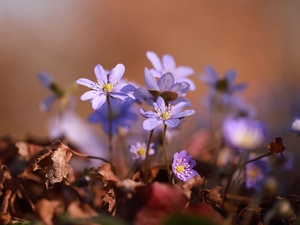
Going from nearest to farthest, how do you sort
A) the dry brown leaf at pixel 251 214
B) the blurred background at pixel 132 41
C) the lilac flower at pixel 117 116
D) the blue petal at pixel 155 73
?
1. the dry brown leaf at pixel 251 214
2. the blue petal at pixel 155 73
3. the lilac flower at pixel 117 116
4. the blurred background at pixel 132 41

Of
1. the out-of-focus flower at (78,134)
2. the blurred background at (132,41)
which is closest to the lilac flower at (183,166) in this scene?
the out-of-focus flower at (78,134)

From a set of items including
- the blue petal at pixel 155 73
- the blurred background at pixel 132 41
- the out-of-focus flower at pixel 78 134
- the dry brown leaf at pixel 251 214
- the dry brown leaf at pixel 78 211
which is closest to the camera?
the dry brown leaf at pixel 78 211

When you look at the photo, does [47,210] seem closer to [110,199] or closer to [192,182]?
[110,199]

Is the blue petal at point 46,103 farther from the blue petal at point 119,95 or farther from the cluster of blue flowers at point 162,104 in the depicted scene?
the blue petal at point 119,95

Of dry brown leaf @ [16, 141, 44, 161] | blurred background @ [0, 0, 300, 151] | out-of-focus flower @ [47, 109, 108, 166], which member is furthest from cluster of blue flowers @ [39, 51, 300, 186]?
blurred background @ [0, 0, 300, 151]

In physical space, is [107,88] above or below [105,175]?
above

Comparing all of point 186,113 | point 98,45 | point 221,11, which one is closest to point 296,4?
point 221,11

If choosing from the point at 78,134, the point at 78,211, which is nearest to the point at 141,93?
the point at 78,211
